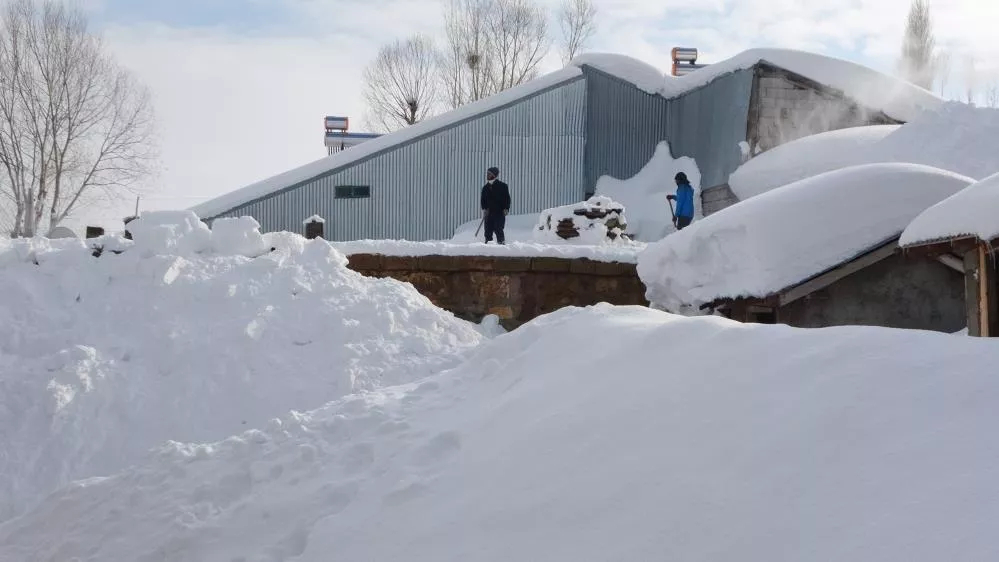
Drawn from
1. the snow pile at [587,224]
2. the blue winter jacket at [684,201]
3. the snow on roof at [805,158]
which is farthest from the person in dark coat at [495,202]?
the snow on roof at [805,158]

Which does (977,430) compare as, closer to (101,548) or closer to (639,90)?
(101,548)

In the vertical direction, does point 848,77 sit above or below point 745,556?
above

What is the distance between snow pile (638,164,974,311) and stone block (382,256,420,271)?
350cm

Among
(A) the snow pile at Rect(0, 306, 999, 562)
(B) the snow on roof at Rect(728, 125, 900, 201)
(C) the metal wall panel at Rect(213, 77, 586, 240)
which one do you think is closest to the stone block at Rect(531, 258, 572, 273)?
(A) the snow pile at Rect(0, 306, 999, 562)

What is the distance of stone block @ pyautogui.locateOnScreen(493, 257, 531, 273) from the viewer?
37.7ft

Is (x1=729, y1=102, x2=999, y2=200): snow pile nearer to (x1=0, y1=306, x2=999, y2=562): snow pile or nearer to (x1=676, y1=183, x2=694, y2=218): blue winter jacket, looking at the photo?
(x1=676, y1=183, x2=694, y2=218): blue winter jacket

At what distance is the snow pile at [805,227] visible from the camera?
827cm

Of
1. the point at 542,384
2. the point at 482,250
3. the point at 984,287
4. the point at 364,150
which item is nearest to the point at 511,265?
the point at 482,250

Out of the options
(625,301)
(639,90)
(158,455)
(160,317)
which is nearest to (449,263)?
(625,301)

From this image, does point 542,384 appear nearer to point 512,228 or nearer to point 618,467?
point 618,467

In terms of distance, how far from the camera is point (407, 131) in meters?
20.1

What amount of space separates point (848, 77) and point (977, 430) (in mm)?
18379

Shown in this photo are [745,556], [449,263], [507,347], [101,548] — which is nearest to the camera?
[745,556]

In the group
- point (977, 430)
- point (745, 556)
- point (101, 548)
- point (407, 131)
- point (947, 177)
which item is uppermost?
point (407, 131)
